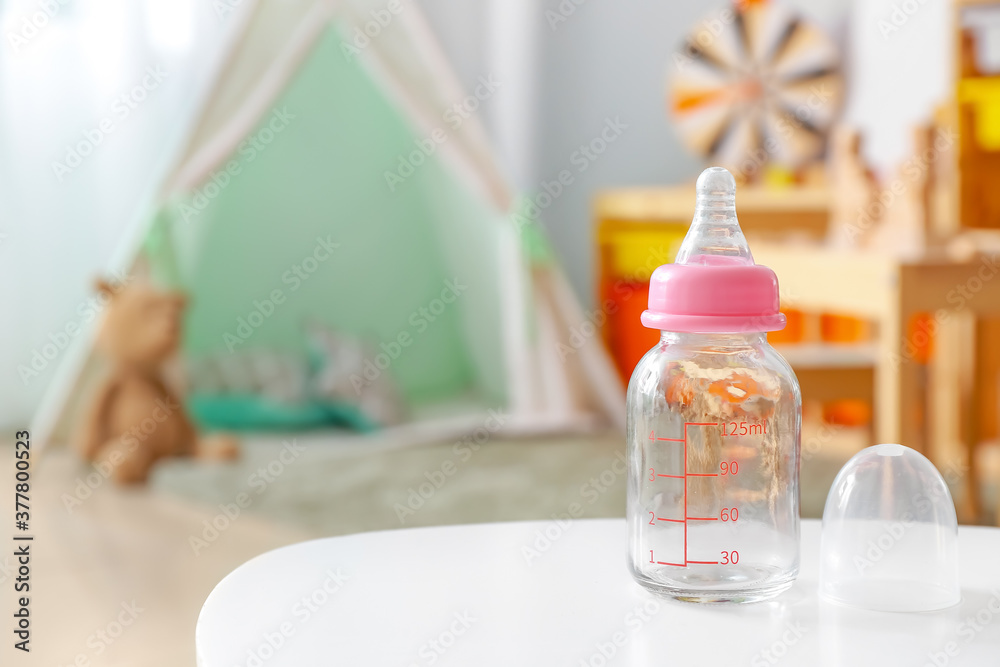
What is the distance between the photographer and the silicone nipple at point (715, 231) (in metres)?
0.54

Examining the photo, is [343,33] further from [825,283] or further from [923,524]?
[923,524]

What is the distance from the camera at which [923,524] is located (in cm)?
56

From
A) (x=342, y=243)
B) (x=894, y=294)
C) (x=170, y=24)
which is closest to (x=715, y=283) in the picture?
(x=894, y=294)

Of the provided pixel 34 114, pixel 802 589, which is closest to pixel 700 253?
pixel 802 589

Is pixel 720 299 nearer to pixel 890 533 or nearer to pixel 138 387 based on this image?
pixel 890 533

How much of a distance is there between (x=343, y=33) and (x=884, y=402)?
1811 millimetres

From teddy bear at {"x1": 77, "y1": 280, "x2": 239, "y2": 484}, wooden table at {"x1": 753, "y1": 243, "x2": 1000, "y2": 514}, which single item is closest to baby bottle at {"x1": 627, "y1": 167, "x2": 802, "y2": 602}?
wooden table at {"x1": 753, "y1": 243, "x2": 1000, "y2": 514}

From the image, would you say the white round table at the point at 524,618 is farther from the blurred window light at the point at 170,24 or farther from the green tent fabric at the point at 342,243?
the blurred window light at the point at 170,24

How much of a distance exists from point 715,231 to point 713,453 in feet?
0.38

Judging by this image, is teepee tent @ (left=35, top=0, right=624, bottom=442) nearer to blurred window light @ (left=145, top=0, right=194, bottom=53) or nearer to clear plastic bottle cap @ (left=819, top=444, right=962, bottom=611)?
blurred window light @ (left=145, top=0, right=194, bottom=53)

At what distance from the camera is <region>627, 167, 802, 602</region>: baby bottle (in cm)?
55

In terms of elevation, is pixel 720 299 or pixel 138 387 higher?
pixel 720 299

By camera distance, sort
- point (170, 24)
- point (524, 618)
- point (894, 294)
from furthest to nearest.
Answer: point (170, 24) → point (894, 294) → point (524, 618)

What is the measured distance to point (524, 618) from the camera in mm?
509
